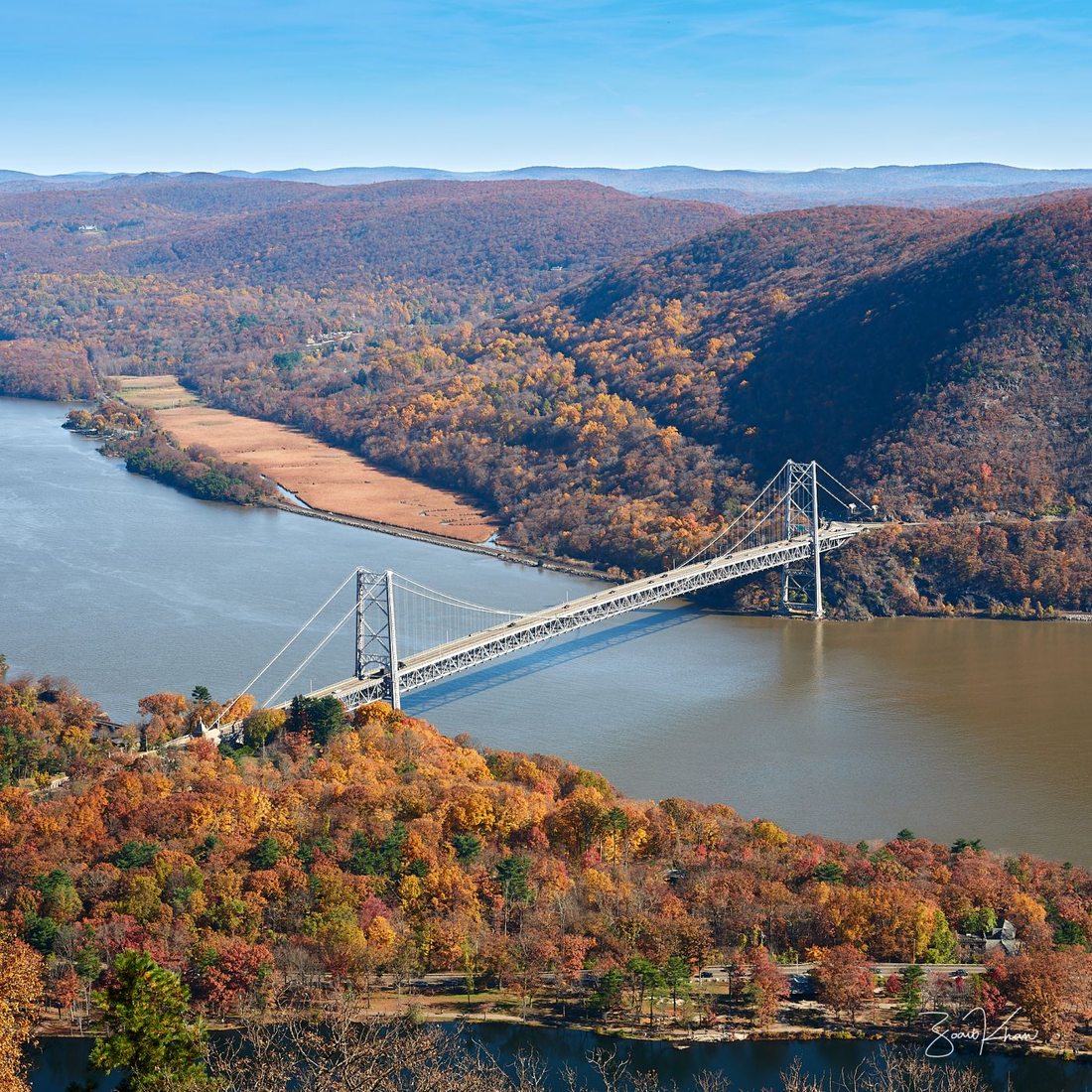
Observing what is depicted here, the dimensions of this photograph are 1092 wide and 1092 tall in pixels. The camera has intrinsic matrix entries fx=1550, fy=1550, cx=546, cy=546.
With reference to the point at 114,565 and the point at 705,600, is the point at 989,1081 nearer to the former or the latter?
the point at 705,600

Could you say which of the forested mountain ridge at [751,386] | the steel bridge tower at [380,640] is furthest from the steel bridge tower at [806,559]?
the steel bridge tower at [380,640]

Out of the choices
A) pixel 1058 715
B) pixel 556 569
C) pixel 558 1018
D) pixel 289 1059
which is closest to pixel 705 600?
pixel 556 569

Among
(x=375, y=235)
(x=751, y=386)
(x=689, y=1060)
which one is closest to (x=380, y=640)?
(x=689, y=1060)

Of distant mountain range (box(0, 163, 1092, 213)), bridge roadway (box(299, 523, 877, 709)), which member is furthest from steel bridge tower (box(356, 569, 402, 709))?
distant mountain range (box(0, 163, 1092, 213))

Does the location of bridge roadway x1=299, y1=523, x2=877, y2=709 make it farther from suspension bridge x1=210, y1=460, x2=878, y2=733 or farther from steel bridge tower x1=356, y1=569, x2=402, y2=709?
steel bridge tower x1=356, y1=569, x2=402, y2=709

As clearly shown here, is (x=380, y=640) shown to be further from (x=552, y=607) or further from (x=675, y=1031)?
(x=675, y=1031)

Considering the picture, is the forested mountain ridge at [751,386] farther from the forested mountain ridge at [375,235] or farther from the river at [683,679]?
the forested mountain ridge at [375,235]
